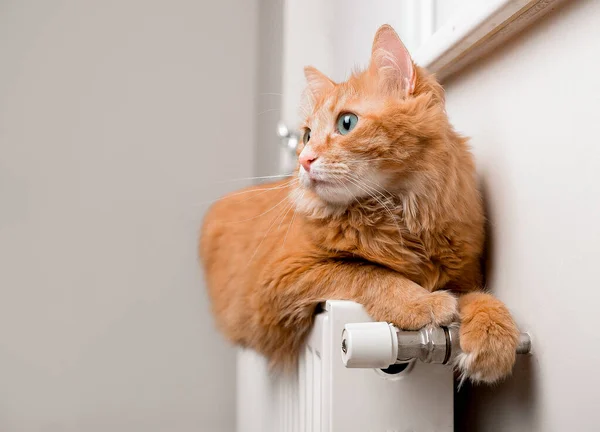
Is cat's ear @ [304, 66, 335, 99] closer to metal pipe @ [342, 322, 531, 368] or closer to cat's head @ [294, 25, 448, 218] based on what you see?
cat's head @ [294, 25, 448, 218]

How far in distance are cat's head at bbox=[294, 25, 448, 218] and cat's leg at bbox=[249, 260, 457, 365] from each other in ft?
0.30

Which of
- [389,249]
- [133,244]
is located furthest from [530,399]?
[133,244]

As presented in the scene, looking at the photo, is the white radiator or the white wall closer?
the white radiator

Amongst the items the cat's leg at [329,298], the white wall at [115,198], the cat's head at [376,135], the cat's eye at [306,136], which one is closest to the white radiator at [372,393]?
the cat's leg at [329,298]

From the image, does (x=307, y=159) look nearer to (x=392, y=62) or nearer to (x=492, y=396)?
(x=392, y=62)

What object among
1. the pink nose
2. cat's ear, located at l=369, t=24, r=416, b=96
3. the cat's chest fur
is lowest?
the cat's chest fur

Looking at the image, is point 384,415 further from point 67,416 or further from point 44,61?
point 44,61

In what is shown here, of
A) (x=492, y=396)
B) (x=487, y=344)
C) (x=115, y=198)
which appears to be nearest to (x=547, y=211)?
(x=487, y=344)

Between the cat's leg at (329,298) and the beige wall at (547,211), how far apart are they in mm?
104

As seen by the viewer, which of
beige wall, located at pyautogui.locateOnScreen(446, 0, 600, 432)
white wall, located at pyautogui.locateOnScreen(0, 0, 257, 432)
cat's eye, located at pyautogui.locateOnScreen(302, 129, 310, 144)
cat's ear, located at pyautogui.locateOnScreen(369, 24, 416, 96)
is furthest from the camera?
white wall, located at pyautogui.locateOnScreen(0, 0, 257, 432)

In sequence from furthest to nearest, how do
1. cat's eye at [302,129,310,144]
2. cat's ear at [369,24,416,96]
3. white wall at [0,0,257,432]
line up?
white wall at [0,0,257,432], cat's eye at [302,129,310,144], cat's ear at [369,24,416,96]

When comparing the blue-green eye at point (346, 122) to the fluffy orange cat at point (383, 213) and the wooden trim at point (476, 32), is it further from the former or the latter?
the wooden trim at point (476, 32)

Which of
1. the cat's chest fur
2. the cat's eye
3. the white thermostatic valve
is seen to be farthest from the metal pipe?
the cat's eye

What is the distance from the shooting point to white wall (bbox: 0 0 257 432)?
6.09 ft
